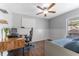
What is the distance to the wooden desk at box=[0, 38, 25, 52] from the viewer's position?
1.64 m

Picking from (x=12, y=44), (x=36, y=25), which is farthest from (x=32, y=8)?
(x=12, y=44)

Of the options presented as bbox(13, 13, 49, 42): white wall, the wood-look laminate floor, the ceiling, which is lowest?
the wood-look laminate floor

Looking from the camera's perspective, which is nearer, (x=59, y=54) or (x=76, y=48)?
(x=76, y=48)

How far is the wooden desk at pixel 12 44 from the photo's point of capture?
1636 mm

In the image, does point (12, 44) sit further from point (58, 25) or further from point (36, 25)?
point (58, 25)

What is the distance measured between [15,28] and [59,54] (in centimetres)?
84

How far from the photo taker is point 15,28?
63.2 inches

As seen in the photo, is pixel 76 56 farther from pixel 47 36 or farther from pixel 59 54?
pixel 47 36

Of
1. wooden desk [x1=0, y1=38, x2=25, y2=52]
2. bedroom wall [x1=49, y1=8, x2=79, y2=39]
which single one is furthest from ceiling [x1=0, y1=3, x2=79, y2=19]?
wooden desk [x1=0, y1=38, x2=25, y2=52]

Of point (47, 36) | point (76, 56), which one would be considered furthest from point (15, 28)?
point (76, 56)

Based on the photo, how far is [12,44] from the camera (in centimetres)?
169

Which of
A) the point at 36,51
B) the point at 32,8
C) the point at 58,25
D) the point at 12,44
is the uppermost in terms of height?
the point at 32,8

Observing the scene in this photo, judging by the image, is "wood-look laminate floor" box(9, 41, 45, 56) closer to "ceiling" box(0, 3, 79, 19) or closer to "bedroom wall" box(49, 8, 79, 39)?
"bedroom wall" box(49, 8, 79, 39)

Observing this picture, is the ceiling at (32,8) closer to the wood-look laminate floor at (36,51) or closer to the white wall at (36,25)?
the white wall at (36,25)
